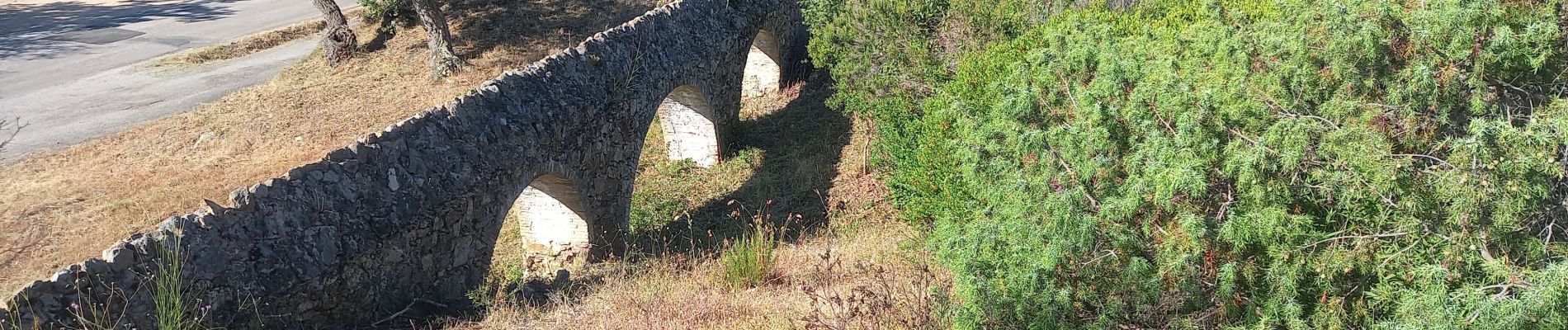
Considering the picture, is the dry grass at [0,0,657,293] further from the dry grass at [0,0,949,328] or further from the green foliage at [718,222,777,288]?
the green foliage at [718,222,777,288]

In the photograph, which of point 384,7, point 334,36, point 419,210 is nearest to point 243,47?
point 334,36

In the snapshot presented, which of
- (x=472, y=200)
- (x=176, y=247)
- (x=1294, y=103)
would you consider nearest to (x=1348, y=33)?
(x=1294, y=103)

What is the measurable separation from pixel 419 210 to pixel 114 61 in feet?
56.0

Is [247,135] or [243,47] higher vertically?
[243,47]

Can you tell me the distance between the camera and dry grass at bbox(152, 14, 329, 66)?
70.3ft

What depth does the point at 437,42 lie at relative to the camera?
815 inches

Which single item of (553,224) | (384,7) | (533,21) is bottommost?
(553,224)

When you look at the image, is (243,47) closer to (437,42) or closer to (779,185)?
(437,42)

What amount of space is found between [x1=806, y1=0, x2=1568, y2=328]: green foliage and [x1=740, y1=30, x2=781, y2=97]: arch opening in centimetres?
1390

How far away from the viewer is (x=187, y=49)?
73.0 ft

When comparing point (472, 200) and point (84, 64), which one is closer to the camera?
point (472, 200)

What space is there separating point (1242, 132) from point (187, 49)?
2343 centimetres

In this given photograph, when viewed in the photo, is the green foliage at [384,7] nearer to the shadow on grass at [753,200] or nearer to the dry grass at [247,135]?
the dry grass at [247,135]

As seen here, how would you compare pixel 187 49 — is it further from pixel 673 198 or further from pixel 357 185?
pixel 357 185
